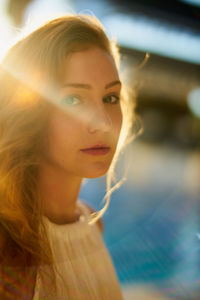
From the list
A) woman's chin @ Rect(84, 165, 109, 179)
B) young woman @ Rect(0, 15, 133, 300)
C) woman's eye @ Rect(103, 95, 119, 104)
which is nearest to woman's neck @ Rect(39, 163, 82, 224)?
young woman @ Rect(0, 15, 133, 300)

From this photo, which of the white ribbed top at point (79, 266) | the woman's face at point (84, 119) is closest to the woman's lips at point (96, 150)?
the woman's face at point (84, 119)

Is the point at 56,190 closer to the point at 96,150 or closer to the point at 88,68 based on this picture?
the point at 96,150

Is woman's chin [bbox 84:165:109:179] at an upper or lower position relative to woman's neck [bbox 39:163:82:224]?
upper

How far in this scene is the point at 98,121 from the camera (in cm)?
59

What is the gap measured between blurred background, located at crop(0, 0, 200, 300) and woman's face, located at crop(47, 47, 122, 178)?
0.79ft

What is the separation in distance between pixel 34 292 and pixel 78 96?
463mm

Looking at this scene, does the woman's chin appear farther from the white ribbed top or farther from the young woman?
the white ribbed top

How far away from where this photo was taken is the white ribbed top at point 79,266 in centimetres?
62

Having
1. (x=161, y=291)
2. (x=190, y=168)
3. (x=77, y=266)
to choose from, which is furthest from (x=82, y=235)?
(x=190, y=168)

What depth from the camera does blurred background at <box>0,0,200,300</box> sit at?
922mm

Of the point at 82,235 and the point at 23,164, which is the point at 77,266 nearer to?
the point at 82,235

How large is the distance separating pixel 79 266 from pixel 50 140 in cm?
37

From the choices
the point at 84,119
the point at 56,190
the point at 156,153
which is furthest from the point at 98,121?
the point at 156,153

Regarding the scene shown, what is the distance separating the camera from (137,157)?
299 cm
